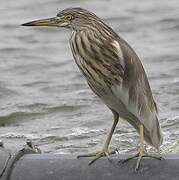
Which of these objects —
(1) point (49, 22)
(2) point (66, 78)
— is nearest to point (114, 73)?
(1) point (49, 22)

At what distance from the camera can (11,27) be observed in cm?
1238

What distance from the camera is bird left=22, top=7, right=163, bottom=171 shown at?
436cm

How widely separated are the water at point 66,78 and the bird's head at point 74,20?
1.11m

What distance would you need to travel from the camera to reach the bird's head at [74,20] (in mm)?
4535

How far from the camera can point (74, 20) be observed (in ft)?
15.2

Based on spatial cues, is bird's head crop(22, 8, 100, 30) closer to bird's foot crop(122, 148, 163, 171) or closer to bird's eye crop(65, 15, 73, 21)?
bird's eye crop(65, 15, 73, 21)

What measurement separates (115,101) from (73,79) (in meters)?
5.25

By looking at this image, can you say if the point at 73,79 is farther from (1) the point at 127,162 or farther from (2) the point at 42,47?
(1) the point at 127,162

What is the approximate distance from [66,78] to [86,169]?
5876 millimetres

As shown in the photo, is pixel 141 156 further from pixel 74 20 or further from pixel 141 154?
pixel 74 20

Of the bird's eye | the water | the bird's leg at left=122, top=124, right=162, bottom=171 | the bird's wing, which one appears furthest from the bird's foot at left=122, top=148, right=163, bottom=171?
the water

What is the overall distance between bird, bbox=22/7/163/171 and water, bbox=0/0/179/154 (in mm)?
1245

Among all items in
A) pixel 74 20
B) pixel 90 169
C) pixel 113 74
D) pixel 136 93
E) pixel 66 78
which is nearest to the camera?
pixel 90 169

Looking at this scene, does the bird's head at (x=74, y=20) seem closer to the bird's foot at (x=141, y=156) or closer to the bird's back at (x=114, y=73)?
the bird's back at (x=114, y=73)
